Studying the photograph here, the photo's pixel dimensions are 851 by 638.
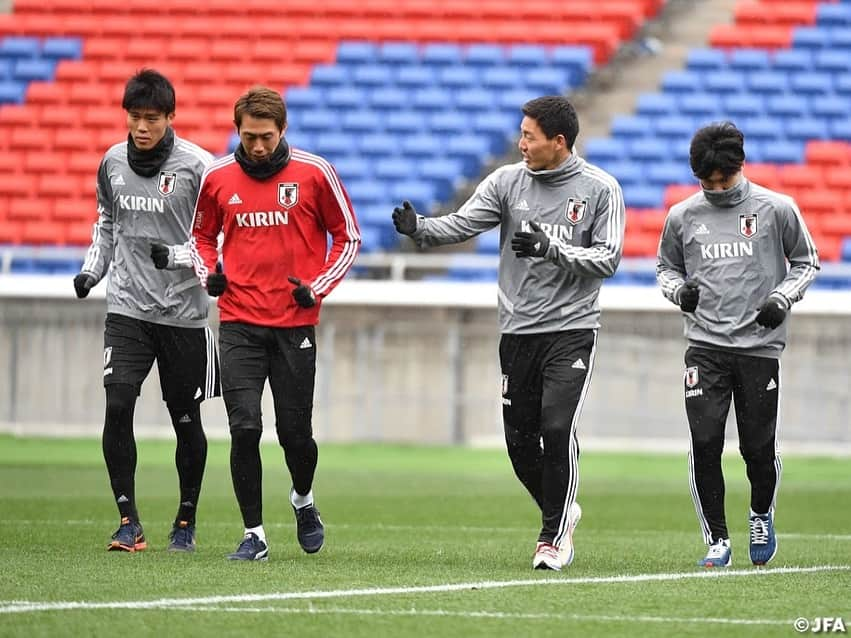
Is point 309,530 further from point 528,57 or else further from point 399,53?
point 399,53

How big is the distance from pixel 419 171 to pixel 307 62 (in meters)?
3.09

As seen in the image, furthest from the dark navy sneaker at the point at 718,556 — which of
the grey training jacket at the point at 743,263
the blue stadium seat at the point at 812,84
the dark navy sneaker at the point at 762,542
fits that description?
the blue stadium seat at the point at 812,84

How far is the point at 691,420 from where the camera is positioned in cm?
761

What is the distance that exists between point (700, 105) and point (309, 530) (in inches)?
584

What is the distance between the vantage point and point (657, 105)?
851 inches

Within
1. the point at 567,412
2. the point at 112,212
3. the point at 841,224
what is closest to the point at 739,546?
the point at 567,412

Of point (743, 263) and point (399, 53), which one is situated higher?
point (399, 53)

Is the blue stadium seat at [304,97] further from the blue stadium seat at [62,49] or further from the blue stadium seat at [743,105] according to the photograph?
the blue stadium seat at [743,105]

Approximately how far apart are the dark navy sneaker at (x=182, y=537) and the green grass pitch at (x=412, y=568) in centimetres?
11

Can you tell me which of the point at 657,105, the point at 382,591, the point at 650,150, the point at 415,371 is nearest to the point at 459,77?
the point at 657,105

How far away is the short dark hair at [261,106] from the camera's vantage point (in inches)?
A: 287

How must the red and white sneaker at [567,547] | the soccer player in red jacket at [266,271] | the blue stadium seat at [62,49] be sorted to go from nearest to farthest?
the red and white sneaker at [567,547], the soccer player in red jacket at [266,271], the blue stadium seat at [62,49]

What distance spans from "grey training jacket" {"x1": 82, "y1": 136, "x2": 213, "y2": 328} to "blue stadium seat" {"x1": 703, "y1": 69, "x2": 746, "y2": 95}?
1453cm

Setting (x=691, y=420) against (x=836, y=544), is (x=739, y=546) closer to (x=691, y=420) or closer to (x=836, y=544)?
(x=836, y=544)
